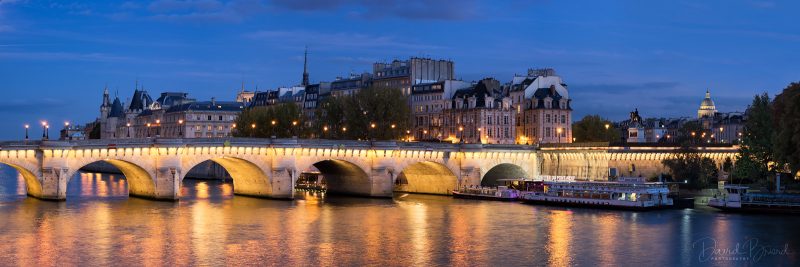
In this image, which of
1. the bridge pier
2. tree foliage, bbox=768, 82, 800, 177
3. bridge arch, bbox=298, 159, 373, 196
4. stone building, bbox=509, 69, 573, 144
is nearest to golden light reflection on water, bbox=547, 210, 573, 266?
tree foliage, bbox=768, 82, 800, 177

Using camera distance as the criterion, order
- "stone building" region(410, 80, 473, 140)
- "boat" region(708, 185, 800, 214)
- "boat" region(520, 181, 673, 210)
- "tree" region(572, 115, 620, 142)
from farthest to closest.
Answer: "tree" region(572, 115, 620, 142)
"stone building" region(410, 80, 473, 140)
"boat" region(520, 181, 673, 210)
"boat" region(708, 185, 800, 214)

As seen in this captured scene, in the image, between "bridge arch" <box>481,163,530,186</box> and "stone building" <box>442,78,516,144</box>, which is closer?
"bridge arch" <box>481,163,530,186</box>

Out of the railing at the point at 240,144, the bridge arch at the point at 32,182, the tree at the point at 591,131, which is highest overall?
the tree at the point at 591,131

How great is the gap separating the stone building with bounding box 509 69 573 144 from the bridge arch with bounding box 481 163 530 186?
20.1 m

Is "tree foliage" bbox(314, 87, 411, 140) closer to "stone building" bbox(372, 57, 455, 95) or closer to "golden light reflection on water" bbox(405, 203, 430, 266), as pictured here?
"stone building" bbox(372, 57, 455, 95)

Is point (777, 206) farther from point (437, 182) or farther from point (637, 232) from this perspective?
point (437, 182)

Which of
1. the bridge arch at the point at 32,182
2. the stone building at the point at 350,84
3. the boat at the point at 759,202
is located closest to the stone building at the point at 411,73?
the stone building at the point at 350,84

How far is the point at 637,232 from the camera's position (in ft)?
→ 188

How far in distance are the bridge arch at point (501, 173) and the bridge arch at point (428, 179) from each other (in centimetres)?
504

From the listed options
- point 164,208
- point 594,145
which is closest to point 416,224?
point 164,208

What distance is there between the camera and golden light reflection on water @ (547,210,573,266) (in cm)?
4688

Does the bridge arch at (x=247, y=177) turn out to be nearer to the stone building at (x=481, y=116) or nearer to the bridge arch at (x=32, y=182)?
the bridge arch at (x=32, y=182)

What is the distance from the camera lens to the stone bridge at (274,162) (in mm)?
69375

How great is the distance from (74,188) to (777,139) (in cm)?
5834
